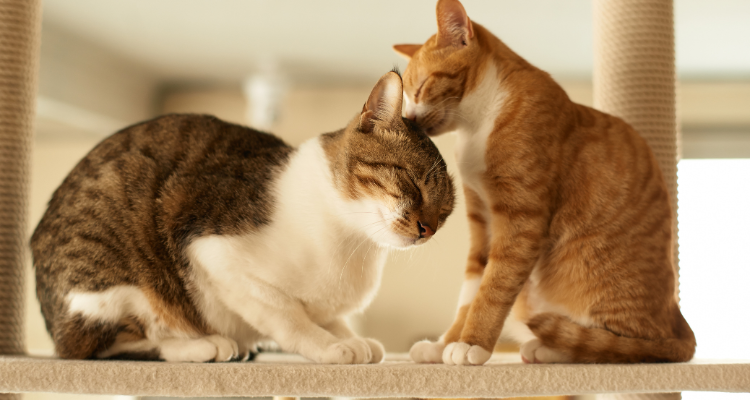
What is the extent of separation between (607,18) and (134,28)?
2.96m

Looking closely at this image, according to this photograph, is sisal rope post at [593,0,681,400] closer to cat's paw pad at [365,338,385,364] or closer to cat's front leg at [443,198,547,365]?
cat's front leg at [443,198,547,365]

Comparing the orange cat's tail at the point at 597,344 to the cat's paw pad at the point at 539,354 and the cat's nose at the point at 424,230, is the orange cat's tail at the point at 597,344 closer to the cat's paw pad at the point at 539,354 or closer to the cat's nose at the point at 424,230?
the cat's paw pad at the point at 539,354

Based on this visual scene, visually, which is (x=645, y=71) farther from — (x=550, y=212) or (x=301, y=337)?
(x=301, y=337)

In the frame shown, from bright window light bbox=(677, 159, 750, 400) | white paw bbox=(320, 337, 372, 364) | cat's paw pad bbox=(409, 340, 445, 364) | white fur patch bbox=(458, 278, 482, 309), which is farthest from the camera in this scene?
bright window light bbox=(677, 159, 750, 400)

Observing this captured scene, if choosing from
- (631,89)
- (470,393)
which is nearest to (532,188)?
(470,393)

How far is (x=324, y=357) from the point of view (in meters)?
0.94

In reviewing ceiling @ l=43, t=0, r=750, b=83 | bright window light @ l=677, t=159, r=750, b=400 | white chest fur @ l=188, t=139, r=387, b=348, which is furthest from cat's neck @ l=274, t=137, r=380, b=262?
bright window light @ l=677, t=159, r=750, b=400

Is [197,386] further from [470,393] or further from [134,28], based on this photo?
[134,28]

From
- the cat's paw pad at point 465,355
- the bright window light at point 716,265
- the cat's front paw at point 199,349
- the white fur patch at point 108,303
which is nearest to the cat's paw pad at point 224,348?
the cat's front paw at point 199,349

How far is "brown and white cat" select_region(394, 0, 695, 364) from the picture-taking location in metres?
0.96

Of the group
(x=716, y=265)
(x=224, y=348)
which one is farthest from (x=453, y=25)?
(x=716, y=265)

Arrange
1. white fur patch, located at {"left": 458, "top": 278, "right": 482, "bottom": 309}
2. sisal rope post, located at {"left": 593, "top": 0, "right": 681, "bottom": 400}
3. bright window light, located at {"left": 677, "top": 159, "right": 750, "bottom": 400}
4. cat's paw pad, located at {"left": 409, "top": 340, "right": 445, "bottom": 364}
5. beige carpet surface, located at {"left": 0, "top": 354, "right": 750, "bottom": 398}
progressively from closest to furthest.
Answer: beige carpet surface, located at {"left": 0, "top": 354, "right": 750, "bottom": 398} → cat's paw pad, located at {"left": 409, "top": 340, "right": 445, "bottom": 364} → white fur patch, located at {"left": 458, "top": 278, "right": 482, "bottom": 309} → sisal rope post, located at {"left": 593, "top": 0, "right": 681, "bottom": 400} → bright window light, located at {"left": 677, "top": 159, "right": 750, "bottom": 400}

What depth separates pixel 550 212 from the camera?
39.4 inches

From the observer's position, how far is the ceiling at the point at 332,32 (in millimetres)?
3131
